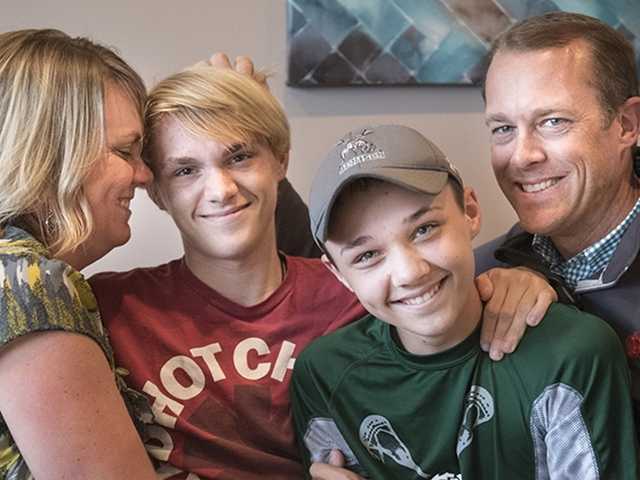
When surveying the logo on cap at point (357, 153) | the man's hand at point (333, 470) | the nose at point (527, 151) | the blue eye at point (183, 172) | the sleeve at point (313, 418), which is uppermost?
the logo on cap at point (357, 153)

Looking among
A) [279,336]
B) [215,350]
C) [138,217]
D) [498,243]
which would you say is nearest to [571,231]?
[498,243]

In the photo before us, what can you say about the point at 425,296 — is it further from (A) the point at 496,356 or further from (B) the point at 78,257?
(B) the point at 78,257

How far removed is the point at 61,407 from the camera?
107 centimetres

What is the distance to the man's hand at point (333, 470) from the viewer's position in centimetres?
131

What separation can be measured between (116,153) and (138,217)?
89cm

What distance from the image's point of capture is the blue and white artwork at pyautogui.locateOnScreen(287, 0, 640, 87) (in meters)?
2.13

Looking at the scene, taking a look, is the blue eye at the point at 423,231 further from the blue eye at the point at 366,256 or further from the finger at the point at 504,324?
the finger at the point at 504,324

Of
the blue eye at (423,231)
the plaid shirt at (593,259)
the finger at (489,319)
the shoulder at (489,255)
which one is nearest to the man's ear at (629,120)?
the plaid shirt at (593,259)

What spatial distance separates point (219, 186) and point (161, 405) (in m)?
0.37

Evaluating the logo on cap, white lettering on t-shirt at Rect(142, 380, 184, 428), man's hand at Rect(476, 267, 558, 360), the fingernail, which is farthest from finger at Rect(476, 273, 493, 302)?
white lettering on t-shirt at Rect(142, 380, 184, 428)

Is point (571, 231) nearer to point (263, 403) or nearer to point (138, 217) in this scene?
point (263, 403)

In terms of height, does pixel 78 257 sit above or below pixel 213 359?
above

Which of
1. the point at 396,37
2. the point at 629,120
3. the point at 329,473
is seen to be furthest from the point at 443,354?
the point at 396,37

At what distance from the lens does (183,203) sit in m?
1.41
